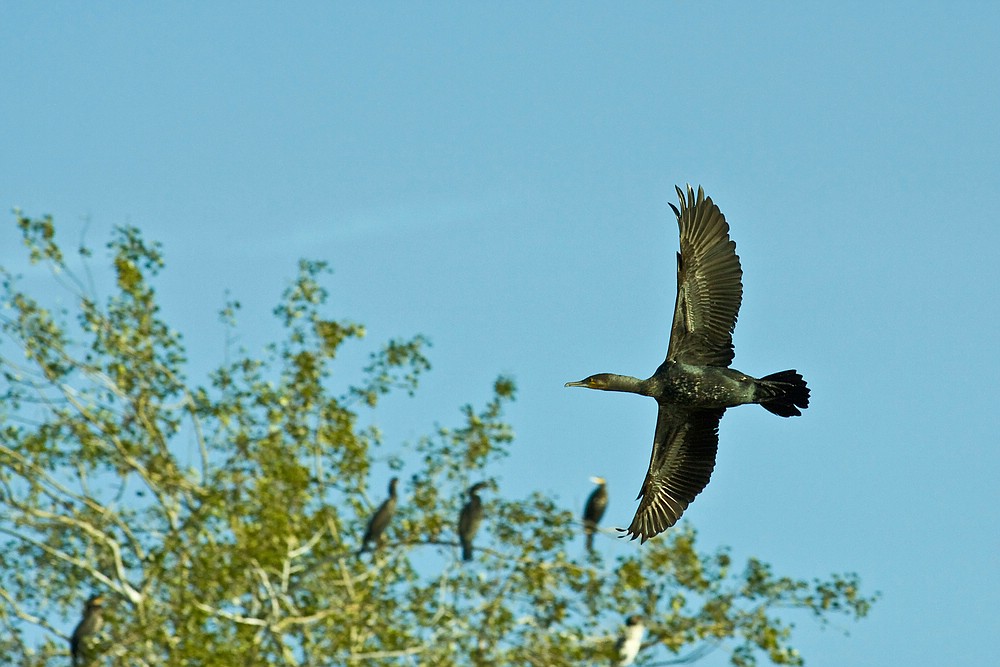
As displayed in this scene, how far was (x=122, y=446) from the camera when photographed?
568 inches

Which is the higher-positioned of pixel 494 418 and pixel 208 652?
pixel 494 418

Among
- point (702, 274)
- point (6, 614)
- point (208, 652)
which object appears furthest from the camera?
point (6, 614)

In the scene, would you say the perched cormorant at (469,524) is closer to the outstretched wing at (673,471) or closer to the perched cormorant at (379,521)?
the perched cormorant at (379,521)

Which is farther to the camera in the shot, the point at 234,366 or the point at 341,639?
the point at 234,366

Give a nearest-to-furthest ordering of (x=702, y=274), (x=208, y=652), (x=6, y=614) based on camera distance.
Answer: (x=702, y=274) < (x=208, y=652) < (x=6, y=614)

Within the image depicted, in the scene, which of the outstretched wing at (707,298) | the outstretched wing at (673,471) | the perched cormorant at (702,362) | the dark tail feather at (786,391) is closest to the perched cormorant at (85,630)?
the outstretched wing at (673,471)

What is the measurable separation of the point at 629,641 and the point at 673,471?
18.5 ft

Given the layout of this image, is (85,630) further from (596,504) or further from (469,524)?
(596,504)

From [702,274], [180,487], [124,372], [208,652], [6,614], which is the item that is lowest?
[702,274]

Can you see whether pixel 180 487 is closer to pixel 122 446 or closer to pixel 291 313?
pixel 122 446

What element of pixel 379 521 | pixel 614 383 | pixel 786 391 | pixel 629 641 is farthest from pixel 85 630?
pixel 786 391

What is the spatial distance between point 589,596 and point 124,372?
477 cm

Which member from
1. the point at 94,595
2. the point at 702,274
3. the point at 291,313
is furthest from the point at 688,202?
the point at 94,595

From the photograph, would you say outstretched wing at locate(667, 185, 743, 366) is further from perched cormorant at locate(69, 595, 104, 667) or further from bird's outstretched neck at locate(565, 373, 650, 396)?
perched cormorant at locate(69, 595, 104, 667)
